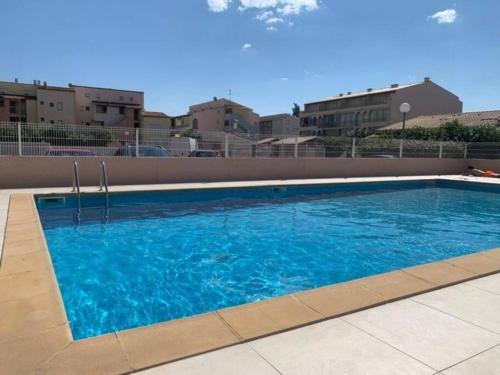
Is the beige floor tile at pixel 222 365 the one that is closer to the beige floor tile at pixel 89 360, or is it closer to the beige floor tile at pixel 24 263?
the beige floor tile at pixel 89 360

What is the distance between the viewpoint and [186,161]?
13695mm

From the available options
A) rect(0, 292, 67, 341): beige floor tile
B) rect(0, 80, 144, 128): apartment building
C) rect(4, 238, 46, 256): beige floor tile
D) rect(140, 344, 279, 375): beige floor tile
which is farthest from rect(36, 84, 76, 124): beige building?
rect(140, 344, 279, 375): beige floor tile

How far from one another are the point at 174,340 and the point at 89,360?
53 centimetres

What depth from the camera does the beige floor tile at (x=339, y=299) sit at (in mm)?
3021

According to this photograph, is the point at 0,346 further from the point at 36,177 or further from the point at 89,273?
the point at 36,177

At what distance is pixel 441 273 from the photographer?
397 centimetres

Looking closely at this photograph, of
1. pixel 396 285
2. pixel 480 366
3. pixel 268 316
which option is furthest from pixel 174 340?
pixel 396 285

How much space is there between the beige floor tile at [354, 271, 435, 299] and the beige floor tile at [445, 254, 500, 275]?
87 cm

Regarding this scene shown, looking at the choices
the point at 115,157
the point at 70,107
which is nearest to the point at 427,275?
the point at 115,157

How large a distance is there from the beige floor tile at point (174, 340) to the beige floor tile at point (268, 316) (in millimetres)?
107

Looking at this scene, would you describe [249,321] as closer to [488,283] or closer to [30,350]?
[30,350]

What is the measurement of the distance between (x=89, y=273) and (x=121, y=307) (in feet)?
4.25

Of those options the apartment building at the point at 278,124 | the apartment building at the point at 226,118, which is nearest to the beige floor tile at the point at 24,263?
the apartment building at the point at 226,118

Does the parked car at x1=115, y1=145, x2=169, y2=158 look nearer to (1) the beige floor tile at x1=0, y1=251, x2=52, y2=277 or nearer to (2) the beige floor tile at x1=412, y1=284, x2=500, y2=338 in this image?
(1) the beige floor tile at x1=0, y1=251, x2=52, y2=277
